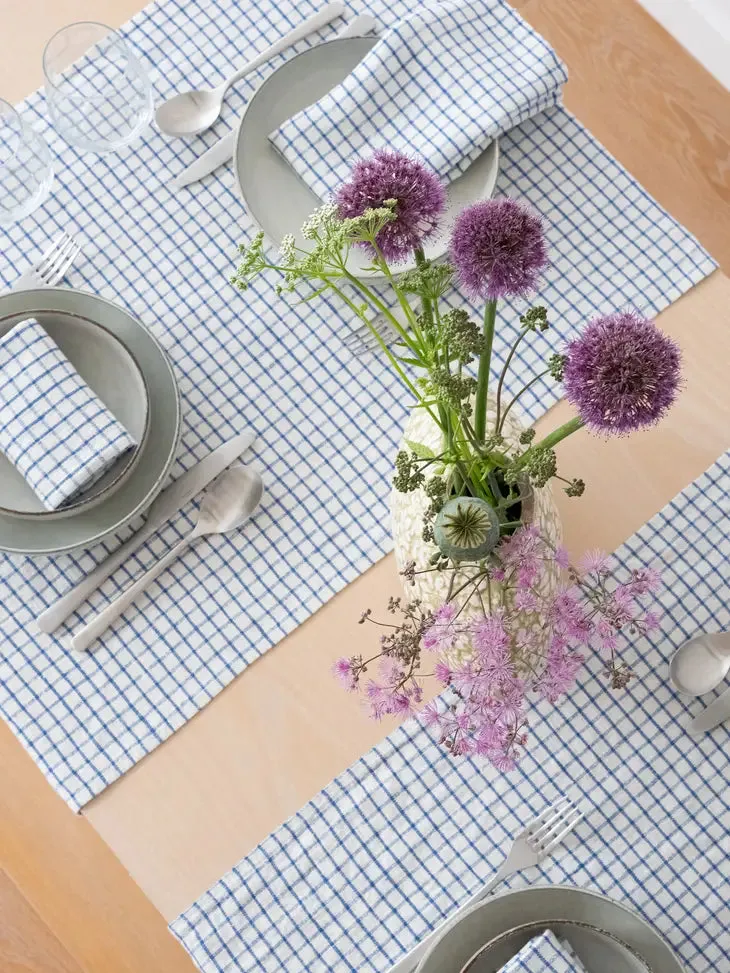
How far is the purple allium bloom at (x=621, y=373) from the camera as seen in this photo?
63 cm

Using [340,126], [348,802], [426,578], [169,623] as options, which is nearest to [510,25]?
[340,126]

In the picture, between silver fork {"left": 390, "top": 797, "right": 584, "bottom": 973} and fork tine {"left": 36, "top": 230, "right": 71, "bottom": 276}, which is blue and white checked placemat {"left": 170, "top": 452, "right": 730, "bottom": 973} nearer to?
silver fork {"left": 390, "top": 797, "right": 584, "bottom": 973}

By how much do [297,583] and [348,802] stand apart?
0.78ft

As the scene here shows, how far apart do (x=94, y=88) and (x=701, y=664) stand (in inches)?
36.2

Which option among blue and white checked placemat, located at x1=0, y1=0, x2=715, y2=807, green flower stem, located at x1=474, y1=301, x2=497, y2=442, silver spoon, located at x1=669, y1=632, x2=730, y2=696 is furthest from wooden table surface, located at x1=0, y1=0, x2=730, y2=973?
green flower stem, located at x1=474, y1=301, x2=497, y2=442

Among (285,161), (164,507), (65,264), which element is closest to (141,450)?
(164,507)

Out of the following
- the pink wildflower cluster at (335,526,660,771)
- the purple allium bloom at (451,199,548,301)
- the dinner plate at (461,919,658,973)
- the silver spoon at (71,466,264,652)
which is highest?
the silver spoon at (71,466,264,652)

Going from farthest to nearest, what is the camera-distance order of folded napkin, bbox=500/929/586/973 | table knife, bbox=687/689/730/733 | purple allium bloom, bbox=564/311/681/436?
table knife, bbox=687/689/730/733, folded napkin, bbox=500/929/586/973, purple allium bloom, bbox=564/311/681/436

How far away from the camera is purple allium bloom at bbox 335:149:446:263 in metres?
0.73

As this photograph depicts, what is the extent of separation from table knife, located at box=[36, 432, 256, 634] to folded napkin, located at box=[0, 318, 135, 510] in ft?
0.30

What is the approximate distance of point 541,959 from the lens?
2.83 ft

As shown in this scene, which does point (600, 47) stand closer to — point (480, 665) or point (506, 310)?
point (506, 310)

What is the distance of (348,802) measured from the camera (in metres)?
1.01

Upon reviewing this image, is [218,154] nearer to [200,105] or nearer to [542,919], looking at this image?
[200,105]
